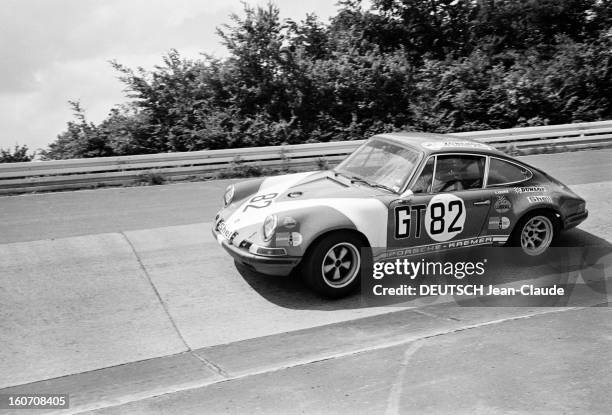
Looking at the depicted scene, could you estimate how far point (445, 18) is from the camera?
2558 cm

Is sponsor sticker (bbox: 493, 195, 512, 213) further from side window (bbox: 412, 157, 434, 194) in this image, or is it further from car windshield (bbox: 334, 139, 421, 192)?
car windshield (bbox: 334, 139, 421, 192)

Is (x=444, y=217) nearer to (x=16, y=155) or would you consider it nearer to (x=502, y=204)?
(x=502, y=204)

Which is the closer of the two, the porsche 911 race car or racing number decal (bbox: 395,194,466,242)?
the porsche 911 race car

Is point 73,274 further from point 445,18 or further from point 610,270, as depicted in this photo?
point 445,18

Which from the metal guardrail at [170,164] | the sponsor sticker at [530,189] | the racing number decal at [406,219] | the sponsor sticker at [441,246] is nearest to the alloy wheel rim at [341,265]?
the sponsor sticker at [441,246]

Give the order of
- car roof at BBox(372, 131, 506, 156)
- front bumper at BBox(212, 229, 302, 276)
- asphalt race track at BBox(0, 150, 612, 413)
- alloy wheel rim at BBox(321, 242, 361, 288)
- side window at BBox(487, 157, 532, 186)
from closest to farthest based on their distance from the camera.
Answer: asphalt race track at BBox(0, 150, 612, 413) → front bumper at BBox(212, 229, 302, 276) → alloy wheel rim at BBox(321, 242, 361, 288) → car roof at BBox(372, 131, 506, 156) → side window at BBox(487, 157, 532, 186)

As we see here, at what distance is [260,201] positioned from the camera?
23.1 ft

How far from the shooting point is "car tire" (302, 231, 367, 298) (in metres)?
6.32

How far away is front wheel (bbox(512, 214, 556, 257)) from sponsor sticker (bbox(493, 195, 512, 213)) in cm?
29

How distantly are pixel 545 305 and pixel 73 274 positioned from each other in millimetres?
5106

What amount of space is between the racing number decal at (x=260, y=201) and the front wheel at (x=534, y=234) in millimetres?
2823

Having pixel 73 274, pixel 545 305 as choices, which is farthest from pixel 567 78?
pixel 73 274

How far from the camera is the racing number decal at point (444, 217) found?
22.4 ft

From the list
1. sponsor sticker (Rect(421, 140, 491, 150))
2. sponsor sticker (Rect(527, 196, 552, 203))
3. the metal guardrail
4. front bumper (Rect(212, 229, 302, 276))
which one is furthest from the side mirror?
the metal guardrail
